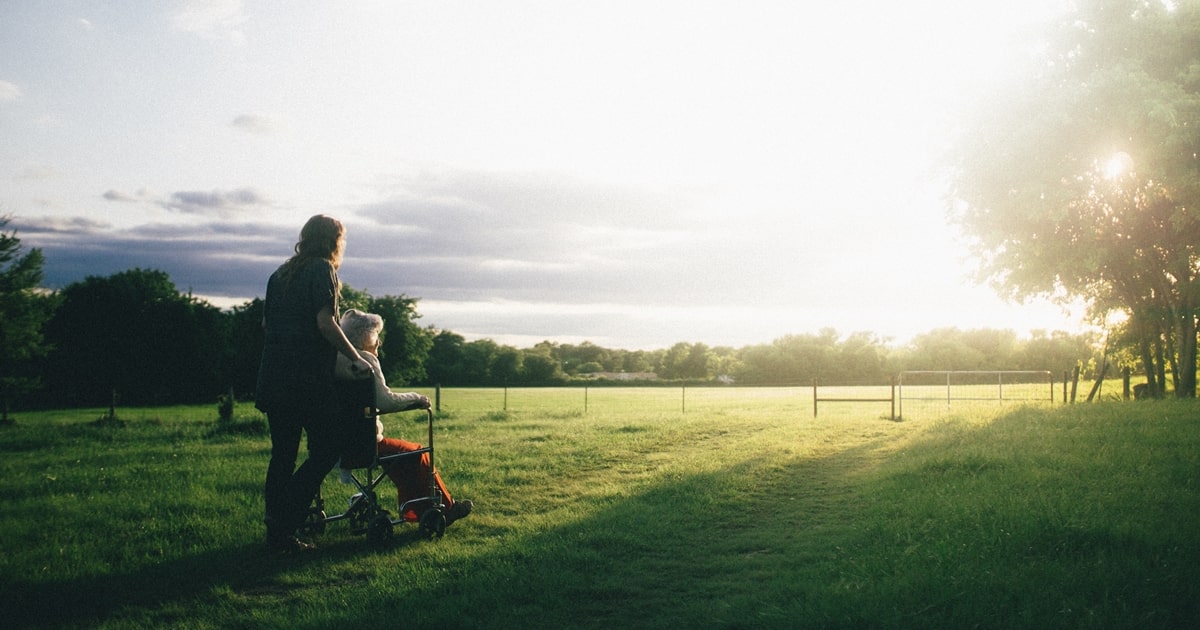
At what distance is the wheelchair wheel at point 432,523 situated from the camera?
20.7 feet

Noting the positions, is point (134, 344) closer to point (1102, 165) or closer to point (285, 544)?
point (285, 544)

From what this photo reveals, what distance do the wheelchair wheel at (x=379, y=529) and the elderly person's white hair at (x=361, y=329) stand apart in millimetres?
1522

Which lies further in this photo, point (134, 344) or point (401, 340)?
point (401, 340)

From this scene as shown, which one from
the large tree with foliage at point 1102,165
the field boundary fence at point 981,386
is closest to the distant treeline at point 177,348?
the field boundary fence at point 981,386

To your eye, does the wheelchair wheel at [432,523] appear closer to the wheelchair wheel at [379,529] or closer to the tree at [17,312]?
the wheelchair wheel at [379,529]

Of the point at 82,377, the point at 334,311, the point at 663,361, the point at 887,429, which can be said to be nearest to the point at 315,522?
the point at 334,311

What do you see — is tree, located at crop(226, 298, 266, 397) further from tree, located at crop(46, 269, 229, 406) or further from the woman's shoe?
the woman's shoe

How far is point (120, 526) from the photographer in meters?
6.71

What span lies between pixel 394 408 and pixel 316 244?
5.00 feet

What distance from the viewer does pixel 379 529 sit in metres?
6.11

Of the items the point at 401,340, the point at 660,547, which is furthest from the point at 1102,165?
the point at 401,340

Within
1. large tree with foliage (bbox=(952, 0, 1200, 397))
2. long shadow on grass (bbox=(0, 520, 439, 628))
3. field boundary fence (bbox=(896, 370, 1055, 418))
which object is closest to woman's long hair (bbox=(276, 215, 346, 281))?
long shadow on grass (bbox=(0, 520, 439, 628))

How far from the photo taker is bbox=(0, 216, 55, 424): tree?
44062 millimetres

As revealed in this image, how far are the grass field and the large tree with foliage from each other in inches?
364
